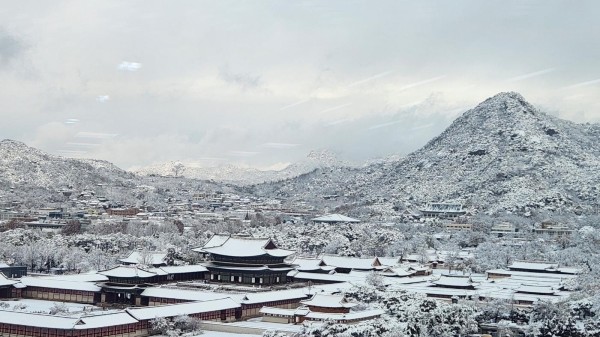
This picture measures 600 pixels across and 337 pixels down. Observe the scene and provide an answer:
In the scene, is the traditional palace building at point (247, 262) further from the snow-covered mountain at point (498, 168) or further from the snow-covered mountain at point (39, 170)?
the snow-covered mountain at point (39, 170)

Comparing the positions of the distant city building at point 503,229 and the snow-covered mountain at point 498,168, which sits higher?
the snow-covered mountain at point 498,168

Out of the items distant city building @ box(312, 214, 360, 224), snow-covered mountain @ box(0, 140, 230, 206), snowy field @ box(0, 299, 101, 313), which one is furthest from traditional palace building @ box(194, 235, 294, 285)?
snow-covered mountain @ box(0, 140, 230, 206)

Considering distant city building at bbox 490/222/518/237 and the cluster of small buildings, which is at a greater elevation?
distant city building at bbox 490/222/518/237

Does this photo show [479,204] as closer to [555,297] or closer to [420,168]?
[420,168]

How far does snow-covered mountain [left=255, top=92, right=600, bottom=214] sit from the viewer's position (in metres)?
95.9

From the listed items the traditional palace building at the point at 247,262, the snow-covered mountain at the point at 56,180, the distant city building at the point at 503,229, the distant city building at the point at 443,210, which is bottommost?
the traditional palace building at the point at 247,262

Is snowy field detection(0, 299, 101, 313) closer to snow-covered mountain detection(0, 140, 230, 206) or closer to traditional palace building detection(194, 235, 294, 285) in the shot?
traditional palace building detection(194, 235, 294, 285)

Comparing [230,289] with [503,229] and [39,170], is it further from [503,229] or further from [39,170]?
[39,170]

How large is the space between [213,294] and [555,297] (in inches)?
667

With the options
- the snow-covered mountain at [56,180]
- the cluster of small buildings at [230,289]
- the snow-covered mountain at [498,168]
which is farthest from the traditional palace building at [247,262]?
the snow-covered mountain at [56,180]

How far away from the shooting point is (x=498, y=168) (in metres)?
105

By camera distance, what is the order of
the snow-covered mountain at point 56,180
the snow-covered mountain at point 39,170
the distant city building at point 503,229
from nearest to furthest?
the distant city building at point 503,229, the snow-covered mountain at point 56,180, the snow-covered mountain at point 39,170

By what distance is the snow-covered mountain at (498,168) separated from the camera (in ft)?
315

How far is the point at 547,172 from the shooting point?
101 metres
